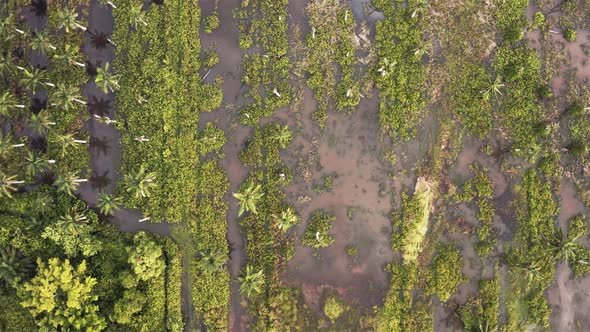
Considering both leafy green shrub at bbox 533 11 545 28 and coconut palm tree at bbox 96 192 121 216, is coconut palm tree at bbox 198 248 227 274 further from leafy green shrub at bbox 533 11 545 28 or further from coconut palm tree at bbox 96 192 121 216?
leafy green shrub at bbox 533 11 545 28

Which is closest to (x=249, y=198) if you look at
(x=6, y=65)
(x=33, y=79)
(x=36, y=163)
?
(x=36, y=163)

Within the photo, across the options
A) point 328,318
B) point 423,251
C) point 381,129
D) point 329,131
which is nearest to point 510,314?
point 423,251

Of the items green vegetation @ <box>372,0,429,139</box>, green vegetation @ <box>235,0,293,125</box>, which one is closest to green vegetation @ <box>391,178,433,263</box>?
green vegetation @ <box>372,0,429,139</box>

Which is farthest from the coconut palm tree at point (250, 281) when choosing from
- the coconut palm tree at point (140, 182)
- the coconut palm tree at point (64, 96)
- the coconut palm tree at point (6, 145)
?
the coconut palm tree at point (6, 145)

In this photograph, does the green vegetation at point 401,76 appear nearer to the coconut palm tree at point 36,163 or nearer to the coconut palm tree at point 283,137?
the coconut palm tree at point 283,137

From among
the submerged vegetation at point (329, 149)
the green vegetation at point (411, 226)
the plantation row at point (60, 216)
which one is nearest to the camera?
the plantation row at point (60, 216)

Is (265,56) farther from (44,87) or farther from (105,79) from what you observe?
(44,87)
